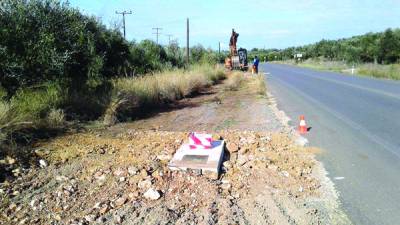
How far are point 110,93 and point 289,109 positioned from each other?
603cm

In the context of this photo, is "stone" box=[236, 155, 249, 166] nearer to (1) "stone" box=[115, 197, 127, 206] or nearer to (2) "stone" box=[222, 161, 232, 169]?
(2) "stone" box=[222, 161, 232, 169]

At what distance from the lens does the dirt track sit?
560cm

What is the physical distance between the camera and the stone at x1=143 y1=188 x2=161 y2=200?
6.16 m

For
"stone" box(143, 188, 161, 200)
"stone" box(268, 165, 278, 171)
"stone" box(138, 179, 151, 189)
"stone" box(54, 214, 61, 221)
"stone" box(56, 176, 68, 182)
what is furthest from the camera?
"stone" box(268, 165, 278, 171)

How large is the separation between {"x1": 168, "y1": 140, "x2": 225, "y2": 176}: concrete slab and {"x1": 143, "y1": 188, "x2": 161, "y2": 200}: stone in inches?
41.5

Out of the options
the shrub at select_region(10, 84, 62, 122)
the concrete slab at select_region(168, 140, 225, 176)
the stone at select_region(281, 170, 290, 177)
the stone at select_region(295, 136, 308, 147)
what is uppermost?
the shrub at select_region(10, 84, 62, 122)

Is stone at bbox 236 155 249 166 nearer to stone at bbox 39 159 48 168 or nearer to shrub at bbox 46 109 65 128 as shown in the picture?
stone at bbox 39 159 48 168

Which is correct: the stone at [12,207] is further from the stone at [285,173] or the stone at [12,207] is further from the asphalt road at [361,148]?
the asphalt road at [361,148]

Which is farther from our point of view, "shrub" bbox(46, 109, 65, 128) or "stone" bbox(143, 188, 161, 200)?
"shrub" bbox(46, 109, 65, 128)

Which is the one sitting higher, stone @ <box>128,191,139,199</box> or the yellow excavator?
the yellow excavator

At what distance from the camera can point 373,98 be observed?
60.1 feet

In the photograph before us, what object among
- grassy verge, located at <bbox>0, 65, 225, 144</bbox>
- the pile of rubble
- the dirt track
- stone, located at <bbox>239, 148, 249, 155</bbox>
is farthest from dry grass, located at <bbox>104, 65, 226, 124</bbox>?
stone, located at <bbox>239, 148, 249, 155</bbox>

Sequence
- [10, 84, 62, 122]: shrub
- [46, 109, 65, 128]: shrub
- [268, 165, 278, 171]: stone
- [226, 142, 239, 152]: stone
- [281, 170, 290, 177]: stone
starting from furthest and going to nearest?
1. [46, 109, 65, 128]: shrub
2. [10, 84, 62, 122]: shrub
3. [226, 142, 239, 152]: stone
4. [268, 165, 278, 171]: stone
5. [281, 170, 290, 177]: stone

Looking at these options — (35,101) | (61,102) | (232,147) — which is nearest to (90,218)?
(232,147)
